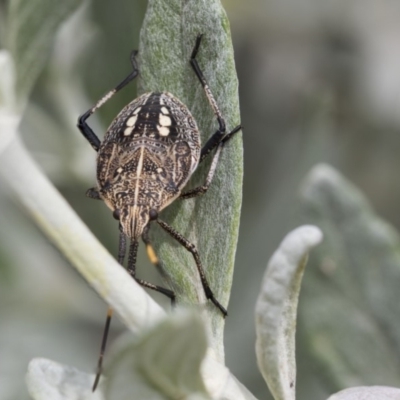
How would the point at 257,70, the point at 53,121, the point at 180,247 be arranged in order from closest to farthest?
the point at 180,247, the point at 53,121, the point at 257,70

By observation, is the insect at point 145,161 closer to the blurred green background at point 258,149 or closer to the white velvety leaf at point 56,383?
the blurred green background at point 258,149

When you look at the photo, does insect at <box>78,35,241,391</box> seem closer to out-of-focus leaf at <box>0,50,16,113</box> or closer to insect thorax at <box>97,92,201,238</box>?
insect thorax at <box>97,92,201,238</box>

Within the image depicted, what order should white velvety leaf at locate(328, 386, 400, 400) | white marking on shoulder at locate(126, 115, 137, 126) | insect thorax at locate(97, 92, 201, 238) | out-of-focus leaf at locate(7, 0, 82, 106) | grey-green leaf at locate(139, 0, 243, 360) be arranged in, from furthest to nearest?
white marking on shoulder at locate(126, 115, 137, 126) → insect thorax at locate(97, 92, 201, 238) → out-of-focus leaf at locate(7, 0, 82, 106) → grey-green leaf at locate(139, 0, 243, 360) → white velvety leaf at locate(328, 386, 400, 400)

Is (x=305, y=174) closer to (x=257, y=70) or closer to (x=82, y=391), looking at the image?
(x=257, y=70)

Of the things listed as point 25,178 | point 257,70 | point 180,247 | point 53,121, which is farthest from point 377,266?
point 257,70

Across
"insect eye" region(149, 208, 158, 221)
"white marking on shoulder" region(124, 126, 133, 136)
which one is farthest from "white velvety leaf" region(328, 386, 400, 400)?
"white marking on shoulder" region(124, 126, 133, 136)

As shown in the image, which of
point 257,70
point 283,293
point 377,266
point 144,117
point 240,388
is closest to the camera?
point 283,293

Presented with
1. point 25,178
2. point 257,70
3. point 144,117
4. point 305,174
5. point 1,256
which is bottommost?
point 305,174
